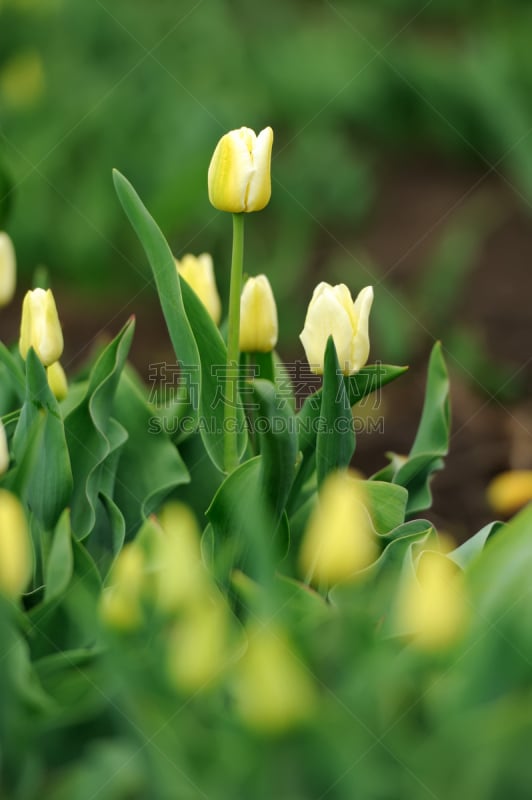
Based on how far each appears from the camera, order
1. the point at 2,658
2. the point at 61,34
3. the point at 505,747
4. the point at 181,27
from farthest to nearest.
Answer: the point at 181,27 → the point at 61,34 → the point at 2,658 → the point at 505,747

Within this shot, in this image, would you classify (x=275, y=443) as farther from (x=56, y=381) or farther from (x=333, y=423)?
(x=56, y=381)

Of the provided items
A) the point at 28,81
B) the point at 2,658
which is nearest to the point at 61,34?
the point at 28,81

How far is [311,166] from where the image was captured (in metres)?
3.13

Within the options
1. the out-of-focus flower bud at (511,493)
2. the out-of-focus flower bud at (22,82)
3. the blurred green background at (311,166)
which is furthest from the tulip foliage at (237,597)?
the out-of-focus flower bud at (22,82)

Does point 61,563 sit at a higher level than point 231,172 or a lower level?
lower

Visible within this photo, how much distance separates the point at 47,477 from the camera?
96cm

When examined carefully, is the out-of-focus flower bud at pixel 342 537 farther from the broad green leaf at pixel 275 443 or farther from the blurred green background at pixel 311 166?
the blurred green background at pixel 311 166

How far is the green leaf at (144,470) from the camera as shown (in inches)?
42.5

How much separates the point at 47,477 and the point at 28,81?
6.83 feet

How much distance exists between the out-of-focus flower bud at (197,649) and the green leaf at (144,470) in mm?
369

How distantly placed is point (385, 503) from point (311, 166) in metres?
2.25

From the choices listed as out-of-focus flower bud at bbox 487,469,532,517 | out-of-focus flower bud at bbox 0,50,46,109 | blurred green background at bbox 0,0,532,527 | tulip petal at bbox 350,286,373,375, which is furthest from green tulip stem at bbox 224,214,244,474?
out-of-focus flower bud at bbox 0,50,46,109

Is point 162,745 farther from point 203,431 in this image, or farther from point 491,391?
point 491,391

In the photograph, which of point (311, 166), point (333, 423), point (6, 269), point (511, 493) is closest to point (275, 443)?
point (333, 423)
